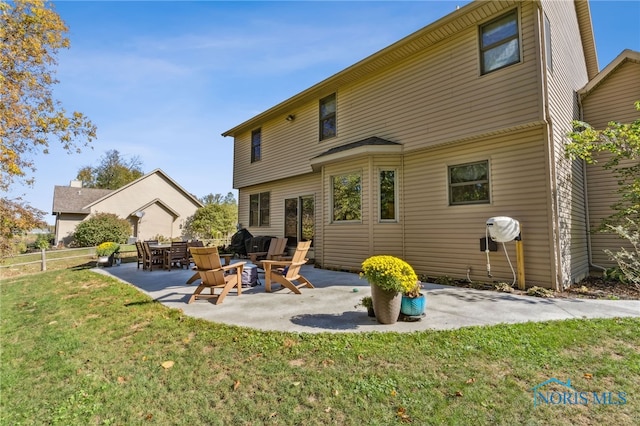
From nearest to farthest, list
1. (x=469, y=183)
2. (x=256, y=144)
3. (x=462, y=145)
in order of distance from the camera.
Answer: (x=469, y=183) < (x=462, y=145) < (x=256, y=144)

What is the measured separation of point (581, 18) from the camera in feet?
31.5

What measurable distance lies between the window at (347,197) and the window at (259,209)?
4998 mm

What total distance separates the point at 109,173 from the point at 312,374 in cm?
5271

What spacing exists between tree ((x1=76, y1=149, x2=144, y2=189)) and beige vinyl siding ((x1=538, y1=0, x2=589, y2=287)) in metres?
50.0

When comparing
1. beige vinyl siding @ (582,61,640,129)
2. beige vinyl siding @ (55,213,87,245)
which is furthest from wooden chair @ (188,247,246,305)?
beige vinyl siding @ (55,213,87,245)

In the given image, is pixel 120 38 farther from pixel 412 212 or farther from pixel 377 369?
pixel 377 369

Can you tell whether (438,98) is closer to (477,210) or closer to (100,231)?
(477,210)

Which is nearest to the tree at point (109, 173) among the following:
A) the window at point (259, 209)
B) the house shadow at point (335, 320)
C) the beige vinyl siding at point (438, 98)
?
the window at point (259, 209)

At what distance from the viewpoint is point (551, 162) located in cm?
597

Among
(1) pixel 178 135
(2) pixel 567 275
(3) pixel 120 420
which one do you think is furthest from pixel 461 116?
(1) pixel 178 135

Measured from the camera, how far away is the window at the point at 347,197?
8688 millimetres

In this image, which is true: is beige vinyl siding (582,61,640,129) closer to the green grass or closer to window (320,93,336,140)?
the green grass

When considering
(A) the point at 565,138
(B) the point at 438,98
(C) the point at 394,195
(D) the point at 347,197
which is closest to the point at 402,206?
(C) the point at 394,195

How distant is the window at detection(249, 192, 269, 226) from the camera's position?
44.2 ft
